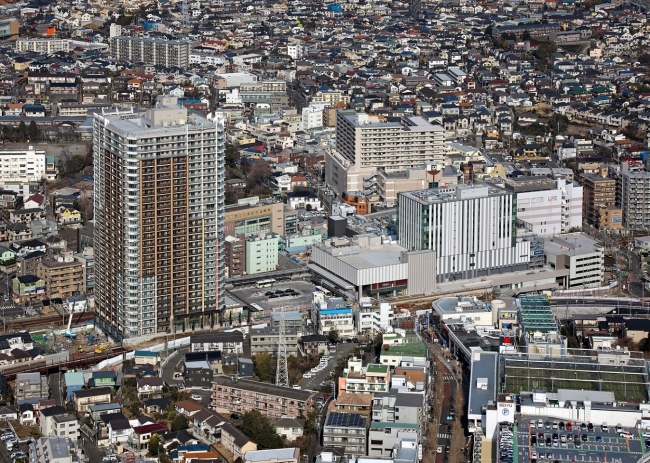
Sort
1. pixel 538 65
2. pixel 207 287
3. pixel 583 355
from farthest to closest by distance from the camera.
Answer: pixel 538 65
pixel 207 287
pixel 583 355

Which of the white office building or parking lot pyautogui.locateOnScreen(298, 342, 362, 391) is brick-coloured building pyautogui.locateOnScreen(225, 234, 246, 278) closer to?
parking lot pyautogui.locateOnScreen(298, 342, 362, 391)

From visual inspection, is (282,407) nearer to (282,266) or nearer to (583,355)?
(583,355)

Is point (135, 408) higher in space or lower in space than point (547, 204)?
lower

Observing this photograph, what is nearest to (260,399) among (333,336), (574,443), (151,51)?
(333,336)

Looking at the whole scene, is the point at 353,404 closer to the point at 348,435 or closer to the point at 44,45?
the point at 348,435

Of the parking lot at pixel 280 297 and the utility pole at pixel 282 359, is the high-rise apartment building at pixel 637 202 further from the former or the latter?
the utility pole at pixel 282 359

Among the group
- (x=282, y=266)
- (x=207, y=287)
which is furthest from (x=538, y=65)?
(x=207, y=287)

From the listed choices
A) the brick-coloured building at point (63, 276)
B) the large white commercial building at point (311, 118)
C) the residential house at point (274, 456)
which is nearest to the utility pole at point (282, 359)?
the residential house at point (274, 456)
